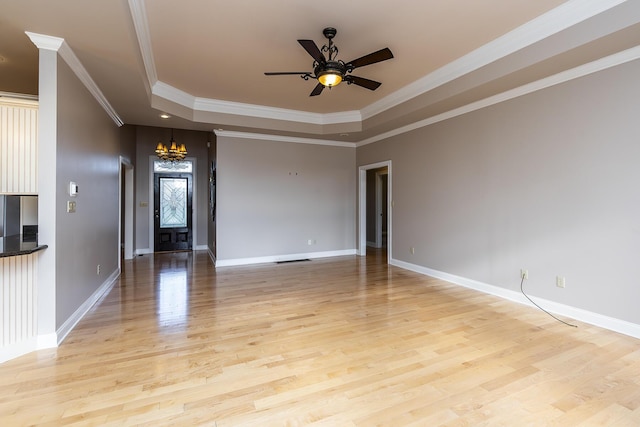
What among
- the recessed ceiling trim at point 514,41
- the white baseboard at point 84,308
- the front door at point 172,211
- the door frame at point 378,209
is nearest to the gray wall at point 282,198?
the door frame at point 378,209

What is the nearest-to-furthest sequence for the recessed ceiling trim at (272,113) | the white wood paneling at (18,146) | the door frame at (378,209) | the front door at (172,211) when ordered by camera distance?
the white wood paneling at (18,146) → the recessed ceiling trim at (272,113) → the front door at (172,211) → the door frame at (378,209)

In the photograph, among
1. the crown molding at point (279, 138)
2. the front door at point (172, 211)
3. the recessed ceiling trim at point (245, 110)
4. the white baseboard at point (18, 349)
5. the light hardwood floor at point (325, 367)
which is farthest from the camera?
the front door at point (172, 211)

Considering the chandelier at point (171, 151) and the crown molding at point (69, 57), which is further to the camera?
the chandelier at point (171, 151)

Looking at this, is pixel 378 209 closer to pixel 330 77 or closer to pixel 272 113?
pixel 272 113

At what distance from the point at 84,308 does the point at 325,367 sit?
2891 mm

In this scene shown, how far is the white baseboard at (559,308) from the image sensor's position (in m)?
2.90

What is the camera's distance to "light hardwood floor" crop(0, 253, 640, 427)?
5.95 feet

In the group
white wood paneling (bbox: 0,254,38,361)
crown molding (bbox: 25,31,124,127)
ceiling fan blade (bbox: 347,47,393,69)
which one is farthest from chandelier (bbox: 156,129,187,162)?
ceiling fan blade (bbox: 347,47,393,69)

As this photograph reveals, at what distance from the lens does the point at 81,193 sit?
131 inches

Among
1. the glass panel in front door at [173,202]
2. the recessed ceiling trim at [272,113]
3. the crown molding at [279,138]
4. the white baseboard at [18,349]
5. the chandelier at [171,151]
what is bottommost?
the white baseboard at [18,349]

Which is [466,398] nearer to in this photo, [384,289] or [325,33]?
[384,289]

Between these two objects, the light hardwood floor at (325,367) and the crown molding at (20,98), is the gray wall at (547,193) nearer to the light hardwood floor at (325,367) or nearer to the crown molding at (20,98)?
the light hardwood floor at (325,367)

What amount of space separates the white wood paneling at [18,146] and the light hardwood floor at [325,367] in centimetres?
148

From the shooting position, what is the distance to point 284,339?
9.20 feet
